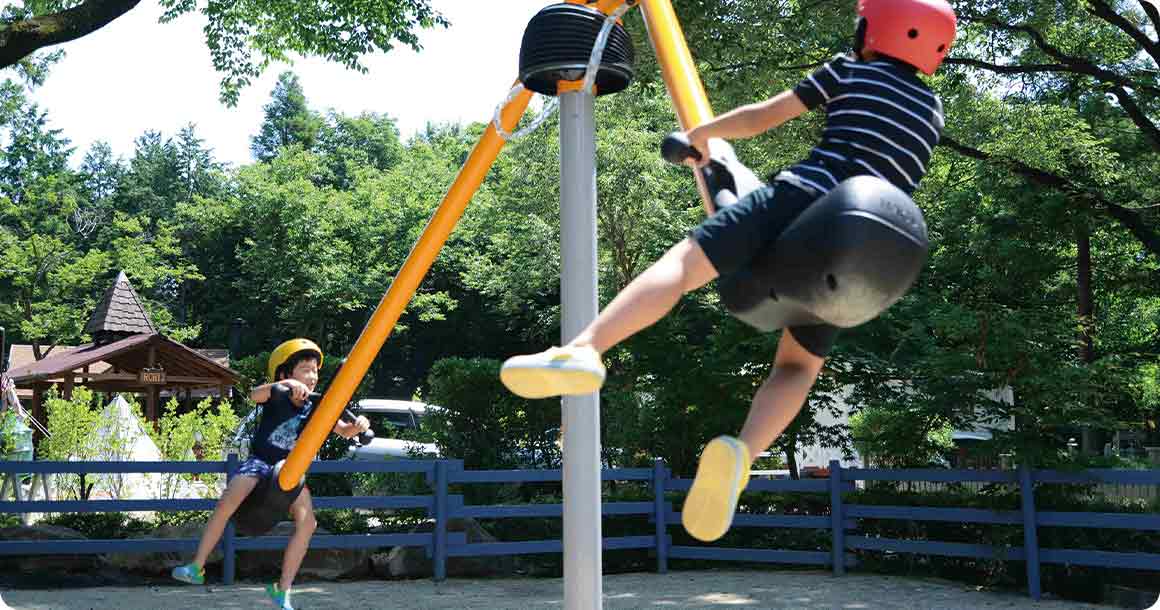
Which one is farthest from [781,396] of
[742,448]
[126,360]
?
[126,360]

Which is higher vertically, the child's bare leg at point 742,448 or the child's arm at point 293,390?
the child's arm at point 293,390

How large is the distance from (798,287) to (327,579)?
964 cm

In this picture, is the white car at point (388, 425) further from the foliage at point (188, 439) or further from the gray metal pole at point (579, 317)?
the gray metal pole at point (579, 317)

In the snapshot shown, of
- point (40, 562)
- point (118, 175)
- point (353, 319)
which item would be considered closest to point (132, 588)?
point (40, 562)

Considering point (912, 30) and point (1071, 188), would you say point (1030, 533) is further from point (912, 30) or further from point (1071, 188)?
point (912, 30)

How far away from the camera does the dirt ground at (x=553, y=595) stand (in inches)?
361

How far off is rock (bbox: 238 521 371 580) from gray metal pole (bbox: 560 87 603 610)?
6.77 m

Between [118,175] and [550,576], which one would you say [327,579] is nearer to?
[550,576]

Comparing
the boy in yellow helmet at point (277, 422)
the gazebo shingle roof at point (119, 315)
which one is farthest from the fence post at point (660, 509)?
the gazebo shingle roof at point (119, 315)

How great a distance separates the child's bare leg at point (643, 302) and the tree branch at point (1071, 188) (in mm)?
10664

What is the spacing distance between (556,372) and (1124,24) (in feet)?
43.0

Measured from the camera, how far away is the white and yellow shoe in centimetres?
204

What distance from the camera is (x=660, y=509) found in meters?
11.7

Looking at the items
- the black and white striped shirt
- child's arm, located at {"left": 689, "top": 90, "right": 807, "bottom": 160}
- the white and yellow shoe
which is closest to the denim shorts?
the white and yellow shoe
